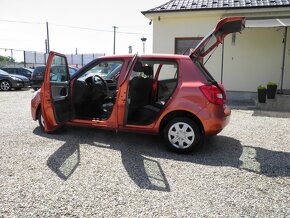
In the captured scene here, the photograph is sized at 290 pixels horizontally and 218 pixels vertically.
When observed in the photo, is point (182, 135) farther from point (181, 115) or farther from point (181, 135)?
point (181, 115)

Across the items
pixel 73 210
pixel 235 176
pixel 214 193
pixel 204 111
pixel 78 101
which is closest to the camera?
pixel 73 210

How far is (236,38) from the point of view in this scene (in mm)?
10039

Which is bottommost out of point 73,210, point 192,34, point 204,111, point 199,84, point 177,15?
point 73,210

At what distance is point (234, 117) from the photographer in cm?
718

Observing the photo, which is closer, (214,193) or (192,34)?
(214,193)

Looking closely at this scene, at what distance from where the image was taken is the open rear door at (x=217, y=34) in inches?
167

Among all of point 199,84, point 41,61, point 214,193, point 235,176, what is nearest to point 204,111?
point 199,84

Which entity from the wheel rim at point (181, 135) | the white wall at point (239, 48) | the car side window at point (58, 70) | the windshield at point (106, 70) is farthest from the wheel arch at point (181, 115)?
the white wall at point (239, 48)

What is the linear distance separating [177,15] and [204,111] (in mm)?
7195

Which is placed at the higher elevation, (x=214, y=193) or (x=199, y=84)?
(x=199, y=84)

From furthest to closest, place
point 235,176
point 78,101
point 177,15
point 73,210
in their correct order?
1. point 177,15
2. point 78,101
3. point 235,176
4. point 73,210

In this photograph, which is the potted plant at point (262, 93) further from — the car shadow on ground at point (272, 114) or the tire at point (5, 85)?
the tire at point (5, 85)

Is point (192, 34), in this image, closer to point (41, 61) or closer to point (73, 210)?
point (73, 210)

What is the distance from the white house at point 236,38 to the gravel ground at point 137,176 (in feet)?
17.0
